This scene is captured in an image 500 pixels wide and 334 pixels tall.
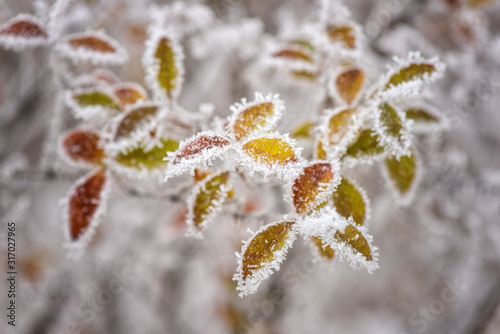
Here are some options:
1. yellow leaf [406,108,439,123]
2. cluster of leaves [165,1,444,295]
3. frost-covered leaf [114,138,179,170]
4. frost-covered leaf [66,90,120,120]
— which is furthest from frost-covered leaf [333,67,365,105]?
frost-covered leaf [66,90,120,120]

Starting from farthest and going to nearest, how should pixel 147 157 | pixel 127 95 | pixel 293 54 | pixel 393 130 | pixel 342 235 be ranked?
pixel 293 54 → pixel 127 95 → pixel 147 157 → pixel 393 130 → pixel 342 235

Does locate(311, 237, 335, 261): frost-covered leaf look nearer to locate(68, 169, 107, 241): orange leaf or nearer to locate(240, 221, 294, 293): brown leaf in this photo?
locate(240, 221, 294, 293): brown leaf

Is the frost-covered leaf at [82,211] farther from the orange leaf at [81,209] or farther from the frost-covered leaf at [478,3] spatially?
the frost-covered leaf at [478,3]

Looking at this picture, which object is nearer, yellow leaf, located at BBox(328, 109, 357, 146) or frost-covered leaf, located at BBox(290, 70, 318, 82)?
yellow leaf, located at BBox(328, 109, 357, 146)

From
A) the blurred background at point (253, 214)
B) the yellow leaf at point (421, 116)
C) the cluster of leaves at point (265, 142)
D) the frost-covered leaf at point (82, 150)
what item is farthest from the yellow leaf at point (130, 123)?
the yellow leaf at point (421, 116)

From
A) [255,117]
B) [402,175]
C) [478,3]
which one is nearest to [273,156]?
[255,117]

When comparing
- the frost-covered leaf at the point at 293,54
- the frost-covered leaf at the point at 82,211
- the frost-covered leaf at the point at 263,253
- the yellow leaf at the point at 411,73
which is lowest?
the frost-covered leaf at the point at 82,211

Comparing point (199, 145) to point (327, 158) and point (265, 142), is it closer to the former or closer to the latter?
point (265, 142)
